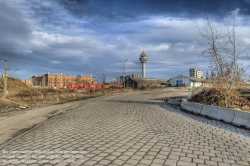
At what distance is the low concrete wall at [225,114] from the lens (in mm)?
9041

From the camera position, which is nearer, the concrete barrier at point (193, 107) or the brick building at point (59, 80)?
the concrete barrier at point (193, 107)

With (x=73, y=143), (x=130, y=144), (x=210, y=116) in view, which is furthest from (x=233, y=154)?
(x=210, y=116)

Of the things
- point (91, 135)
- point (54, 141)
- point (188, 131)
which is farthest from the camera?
point (188, 131)

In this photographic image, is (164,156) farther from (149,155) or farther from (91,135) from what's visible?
(91,135)

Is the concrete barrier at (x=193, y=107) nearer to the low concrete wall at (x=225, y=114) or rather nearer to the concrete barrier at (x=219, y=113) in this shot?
the low concrete wall at (x=225, y=114)

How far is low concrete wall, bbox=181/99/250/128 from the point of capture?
904 cm

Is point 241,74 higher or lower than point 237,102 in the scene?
higher

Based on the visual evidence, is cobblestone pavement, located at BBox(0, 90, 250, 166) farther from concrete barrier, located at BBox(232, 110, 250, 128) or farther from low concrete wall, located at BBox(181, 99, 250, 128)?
low concrete wall, located at BBox(181, 99, 250, 128)

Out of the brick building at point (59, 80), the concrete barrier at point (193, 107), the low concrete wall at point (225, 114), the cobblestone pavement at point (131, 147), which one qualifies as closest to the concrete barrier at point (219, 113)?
the low concrete wall at point (225, 114)

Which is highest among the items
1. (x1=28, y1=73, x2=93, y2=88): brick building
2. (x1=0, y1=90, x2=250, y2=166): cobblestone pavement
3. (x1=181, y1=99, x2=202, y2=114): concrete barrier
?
(x1=28, y1=73, x2=93, y2=88): brick building

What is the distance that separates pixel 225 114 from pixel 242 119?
4.37 feet

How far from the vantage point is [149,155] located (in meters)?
5.11

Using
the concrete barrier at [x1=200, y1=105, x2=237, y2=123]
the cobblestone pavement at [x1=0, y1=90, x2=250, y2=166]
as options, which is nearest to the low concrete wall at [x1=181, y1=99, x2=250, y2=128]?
the concrete barrier at [x1=200, y1=105, x2=237, y2=123]

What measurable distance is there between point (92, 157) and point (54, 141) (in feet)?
7.01
